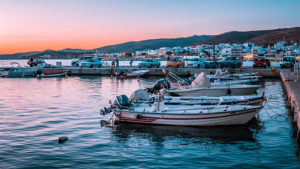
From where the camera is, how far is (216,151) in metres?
11.3

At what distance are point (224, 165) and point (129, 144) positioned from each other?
409cm

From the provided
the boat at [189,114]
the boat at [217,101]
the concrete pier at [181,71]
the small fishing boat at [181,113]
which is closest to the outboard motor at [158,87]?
the boat at [217,101]

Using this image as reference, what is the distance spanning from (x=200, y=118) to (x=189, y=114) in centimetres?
54

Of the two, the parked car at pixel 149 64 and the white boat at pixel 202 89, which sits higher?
the parked car at pixel 149 64

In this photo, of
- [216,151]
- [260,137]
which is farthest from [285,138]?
[216,151]

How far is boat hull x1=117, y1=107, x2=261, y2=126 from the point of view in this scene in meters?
14.3

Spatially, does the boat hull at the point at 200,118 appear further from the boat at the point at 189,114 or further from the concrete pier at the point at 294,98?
the concrete pier at the point at 294,98

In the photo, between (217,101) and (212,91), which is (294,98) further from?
(212,91)

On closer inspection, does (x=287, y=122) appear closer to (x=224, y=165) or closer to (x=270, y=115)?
(x=270, y=115)

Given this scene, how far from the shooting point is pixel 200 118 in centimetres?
1450

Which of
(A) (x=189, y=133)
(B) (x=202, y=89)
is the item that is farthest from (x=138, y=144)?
(B) (x=202, y=89)

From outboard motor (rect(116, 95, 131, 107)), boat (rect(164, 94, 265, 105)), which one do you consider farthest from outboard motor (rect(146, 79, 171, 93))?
outboard motor (rect(116, 95, 131, 107))

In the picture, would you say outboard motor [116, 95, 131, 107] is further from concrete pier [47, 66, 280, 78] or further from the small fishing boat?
concrete pier [47, 66, 280, 78]

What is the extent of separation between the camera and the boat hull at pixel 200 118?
14.3 meters
